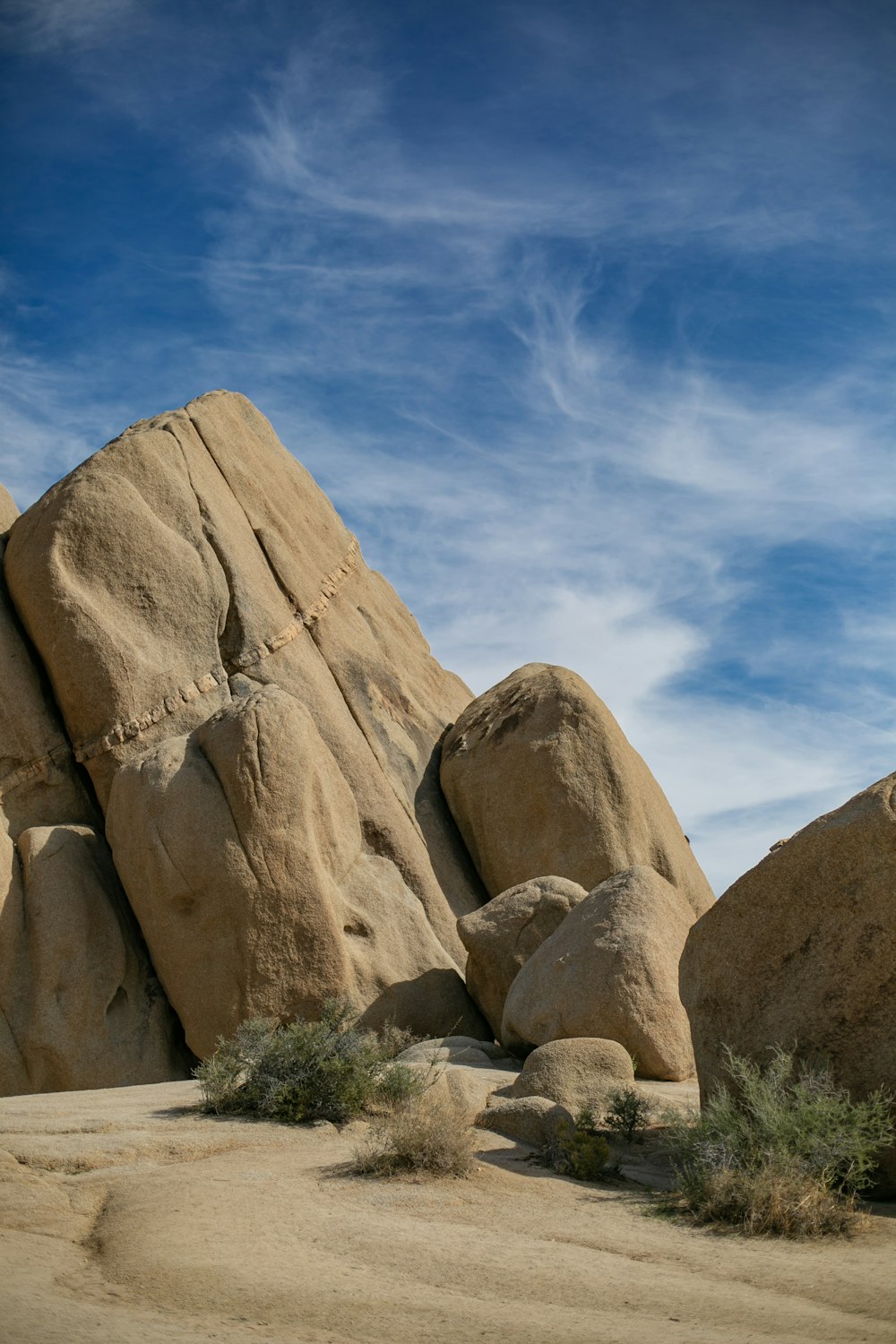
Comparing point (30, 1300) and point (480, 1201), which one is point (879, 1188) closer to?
point (480, 1201)

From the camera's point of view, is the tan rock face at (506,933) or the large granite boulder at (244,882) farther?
the tan rock face at (506,933)

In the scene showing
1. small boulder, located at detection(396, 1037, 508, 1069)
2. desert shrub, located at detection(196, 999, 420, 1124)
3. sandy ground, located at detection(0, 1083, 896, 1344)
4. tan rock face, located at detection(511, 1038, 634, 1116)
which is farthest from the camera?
small boulder, located at detection(396, 1037, 508, 1069)

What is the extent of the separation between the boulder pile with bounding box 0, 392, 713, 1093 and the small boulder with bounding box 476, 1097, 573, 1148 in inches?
123

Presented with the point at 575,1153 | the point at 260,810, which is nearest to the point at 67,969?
the point at 260,810

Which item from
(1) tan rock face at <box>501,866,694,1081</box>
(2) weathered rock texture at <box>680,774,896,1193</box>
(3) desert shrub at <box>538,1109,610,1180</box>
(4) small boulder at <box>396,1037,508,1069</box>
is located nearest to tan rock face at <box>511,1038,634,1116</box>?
(3) desert shrub at <box>538,1109,610,1180</box>

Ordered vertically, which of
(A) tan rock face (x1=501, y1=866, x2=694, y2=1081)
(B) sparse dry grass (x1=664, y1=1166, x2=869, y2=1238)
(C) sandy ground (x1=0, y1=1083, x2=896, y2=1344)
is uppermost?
(A) tan rock face (x1=501, y1=866, x2=694, y2=1081)

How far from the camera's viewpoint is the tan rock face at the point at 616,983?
→ 38.9ft

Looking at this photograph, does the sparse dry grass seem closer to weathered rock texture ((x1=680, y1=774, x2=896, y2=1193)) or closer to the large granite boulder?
weathered rock texture ((x1=680, y1=774, x2=896, y2=1193))

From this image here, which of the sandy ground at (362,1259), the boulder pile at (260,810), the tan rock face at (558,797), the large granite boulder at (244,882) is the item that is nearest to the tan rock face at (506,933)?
the boulder pile at (260,810)

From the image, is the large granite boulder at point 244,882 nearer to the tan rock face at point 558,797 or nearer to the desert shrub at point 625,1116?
the tan rock face at point 558,797

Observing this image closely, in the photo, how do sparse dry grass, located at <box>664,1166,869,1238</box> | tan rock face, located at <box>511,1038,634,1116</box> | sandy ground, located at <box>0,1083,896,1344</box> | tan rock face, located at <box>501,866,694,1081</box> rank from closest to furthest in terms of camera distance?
sandy ground, located at <box>0,1083,896,1344</box> → sparse dry grass, located at <box>664,1166,869,1238</box> → tan rock face, located at <box>511,1038,634,1116</box> → tan rock face, located at <box>501,866,694,1081</box>

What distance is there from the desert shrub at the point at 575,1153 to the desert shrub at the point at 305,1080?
1235mm

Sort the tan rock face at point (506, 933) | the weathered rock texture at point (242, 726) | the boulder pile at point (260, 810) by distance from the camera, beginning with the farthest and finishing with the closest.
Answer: the tan rock face at point (506, 933) → the weathered rock texture at point (242, 726) → the boulder pile at point (260, 810)

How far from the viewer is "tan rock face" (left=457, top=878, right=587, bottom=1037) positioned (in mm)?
14219
